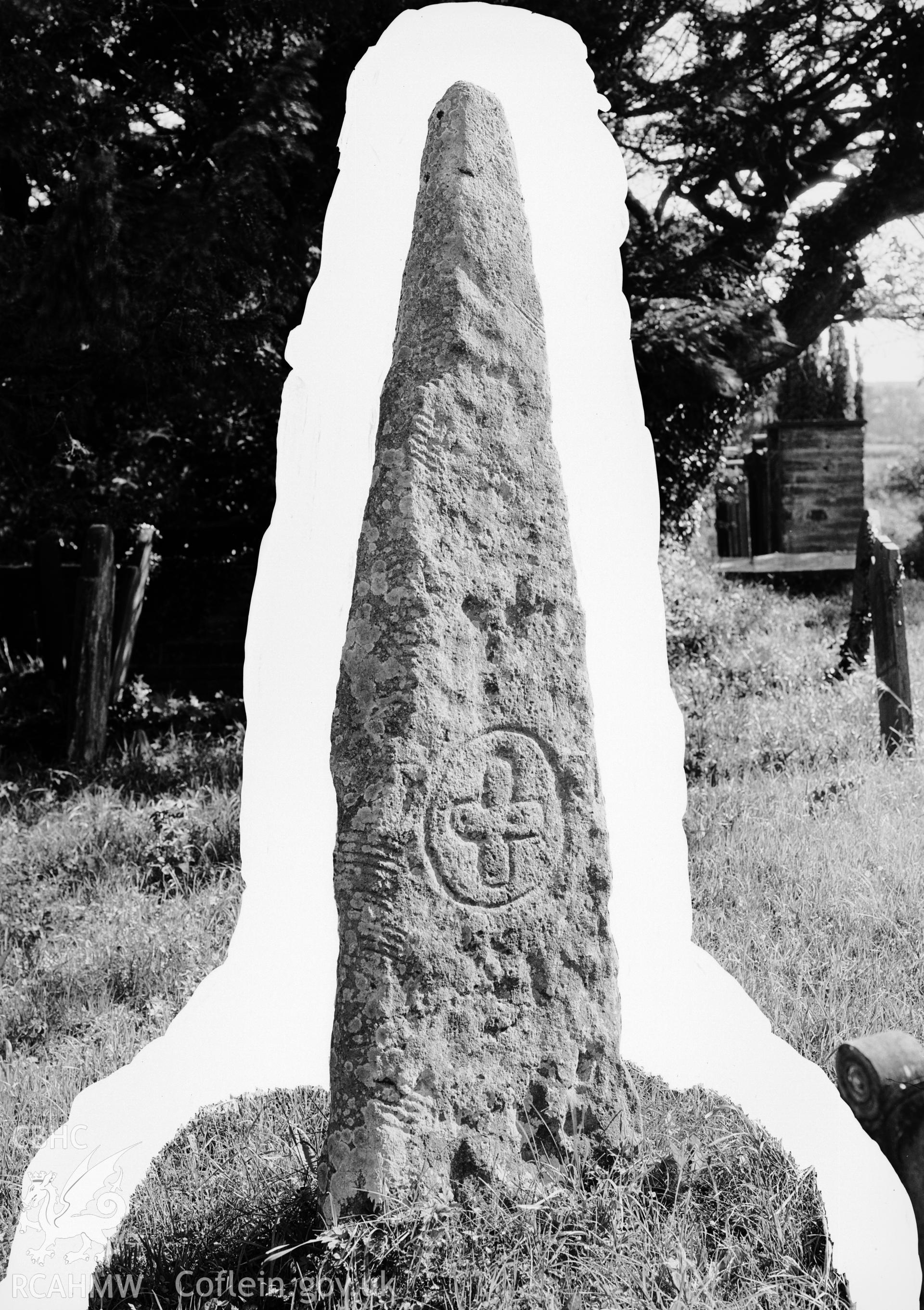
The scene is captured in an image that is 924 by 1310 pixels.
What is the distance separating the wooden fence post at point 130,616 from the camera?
7891 millimetres

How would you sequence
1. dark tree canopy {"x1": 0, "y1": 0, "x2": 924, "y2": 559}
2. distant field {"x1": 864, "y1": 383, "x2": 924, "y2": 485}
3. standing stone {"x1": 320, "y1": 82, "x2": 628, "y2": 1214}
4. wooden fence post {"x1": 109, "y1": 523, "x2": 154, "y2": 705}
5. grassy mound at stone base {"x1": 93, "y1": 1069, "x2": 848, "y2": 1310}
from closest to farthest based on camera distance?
grassy mound at stone base {"x1": 93, "y1": 1069, "x2": 848, "y2": 1310}
standing stone {"x1": 320, "y1": 82, "x2": 628, "y2": 1214}
dark tree canopy {"x1": 0, "y1": 0, "x2": 924, "y2": 559}
wooden fence post {"x1": 109, "y1": 523, "x2": 154, "y2": 705}
distant field {"x1": 864, "y1": 383, "x2": 924, "y2": 485}

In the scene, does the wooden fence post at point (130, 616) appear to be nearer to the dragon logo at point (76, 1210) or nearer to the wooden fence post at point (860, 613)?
the wooden fence post at point (860, 613)

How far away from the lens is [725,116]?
9.45 m

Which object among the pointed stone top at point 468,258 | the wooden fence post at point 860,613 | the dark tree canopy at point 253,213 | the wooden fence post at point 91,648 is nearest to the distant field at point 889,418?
the dark tree canopy at point 253,213

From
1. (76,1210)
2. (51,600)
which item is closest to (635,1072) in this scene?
(76,1210)

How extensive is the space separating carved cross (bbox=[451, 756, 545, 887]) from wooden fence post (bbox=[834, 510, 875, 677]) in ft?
16.6

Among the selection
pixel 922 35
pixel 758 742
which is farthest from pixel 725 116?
pixel 758 742

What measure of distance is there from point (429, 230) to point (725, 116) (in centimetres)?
784

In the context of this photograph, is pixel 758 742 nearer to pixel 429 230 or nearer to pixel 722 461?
pixel 429 230

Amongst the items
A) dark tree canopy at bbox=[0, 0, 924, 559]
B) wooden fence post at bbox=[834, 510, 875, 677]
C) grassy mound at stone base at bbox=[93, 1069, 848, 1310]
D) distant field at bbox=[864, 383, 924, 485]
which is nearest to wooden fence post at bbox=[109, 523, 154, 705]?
dark tree canopy at bbox=[0, 0, 924, 559]

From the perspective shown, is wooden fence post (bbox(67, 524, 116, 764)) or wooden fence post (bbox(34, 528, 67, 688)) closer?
wooden fence post (bbox(67, 524, 116, 764))

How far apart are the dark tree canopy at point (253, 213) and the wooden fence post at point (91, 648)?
1.30 feet

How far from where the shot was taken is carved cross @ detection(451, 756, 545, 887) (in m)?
2.69

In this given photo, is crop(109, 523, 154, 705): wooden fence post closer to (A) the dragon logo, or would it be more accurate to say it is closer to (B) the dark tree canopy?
(B) the dark tree canopy
